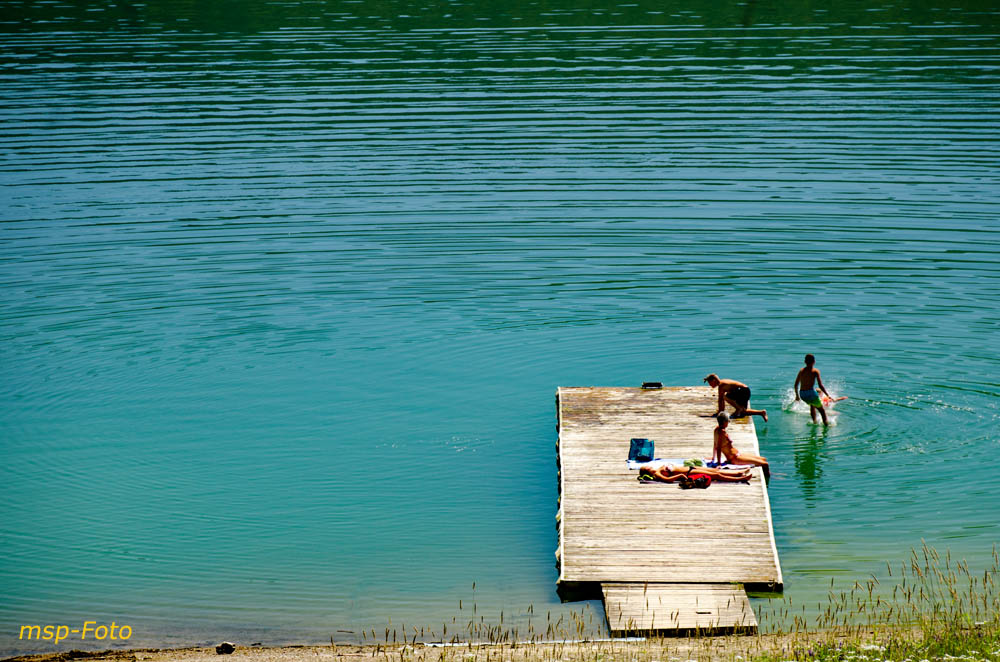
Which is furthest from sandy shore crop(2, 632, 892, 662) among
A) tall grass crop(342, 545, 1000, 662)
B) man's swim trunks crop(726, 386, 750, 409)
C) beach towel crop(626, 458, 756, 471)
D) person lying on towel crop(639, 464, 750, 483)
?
man's swim trunks crop(726, 386, 750, 409)

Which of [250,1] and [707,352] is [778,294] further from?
[250,1]

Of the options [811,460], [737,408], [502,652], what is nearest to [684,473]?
[737,408]

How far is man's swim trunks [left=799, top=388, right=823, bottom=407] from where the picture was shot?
2180 centimetres

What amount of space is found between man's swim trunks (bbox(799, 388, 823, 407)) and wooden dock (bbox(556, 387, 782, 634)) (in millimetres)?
Result: 1157

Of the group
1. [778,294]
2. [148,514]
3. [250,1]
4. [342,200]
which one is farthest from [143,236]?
[250,1]

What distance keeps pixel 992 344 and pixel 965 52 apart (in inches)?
1151

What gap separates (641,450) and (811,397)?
3831 millimetres

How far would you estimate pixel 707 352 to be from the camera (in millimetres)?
25297

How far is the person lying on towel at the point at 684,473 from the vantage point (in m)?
19.1

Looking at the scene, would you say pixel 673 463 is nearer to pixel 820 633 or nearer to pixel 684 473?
pixel 684 473

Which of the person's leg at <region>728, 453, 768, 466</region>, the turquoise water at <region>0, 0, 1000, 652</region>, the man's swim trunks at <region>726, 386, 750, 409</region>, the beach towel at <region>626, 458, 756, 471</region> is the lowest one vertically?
the turquoise water at <region>0, 0, 1000, 652</region>

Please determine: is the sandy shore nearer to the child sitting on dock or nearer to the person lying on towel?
the person lying on towel

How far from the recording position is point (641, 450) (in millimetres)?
20000

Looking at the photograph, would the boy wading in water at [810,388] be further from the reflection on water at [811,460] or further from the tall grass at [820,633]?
the tall grass at [820,633]
